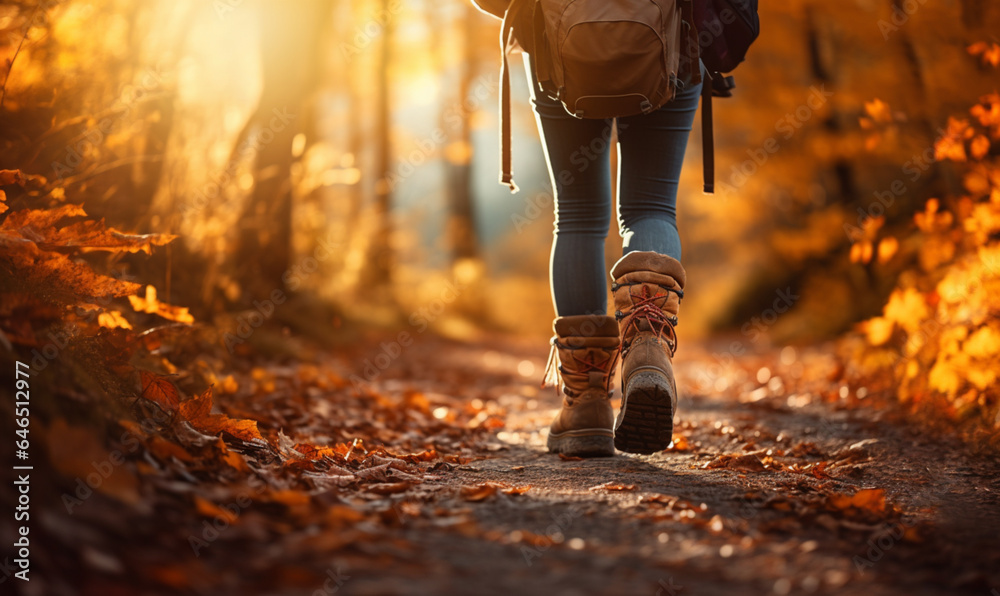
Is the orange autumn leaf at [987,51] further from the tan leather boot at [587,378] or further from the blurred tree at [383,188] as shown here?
the blurred tree at [383,188]

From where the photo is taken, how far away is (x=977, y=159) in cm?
302

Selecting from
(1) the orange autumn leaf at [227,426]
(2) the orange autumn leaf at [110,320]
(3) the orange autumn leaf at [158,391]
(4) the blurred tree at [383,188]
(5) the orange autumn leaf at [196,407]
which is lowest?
(1) the orange autumn leaf at [227,426]

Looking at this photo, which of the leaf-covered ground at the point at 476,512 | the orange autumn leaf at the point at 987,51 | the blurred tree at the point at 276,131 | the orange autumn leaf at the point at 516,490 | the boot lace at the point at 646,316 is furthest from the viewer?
the blurred tree at the point at 276,131

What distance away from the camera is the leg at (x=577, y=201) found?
2.15 m

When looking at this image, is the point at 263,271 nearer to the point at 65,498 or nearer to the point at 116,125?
the point at 116,125

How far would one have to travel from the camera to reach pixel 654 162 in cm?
209

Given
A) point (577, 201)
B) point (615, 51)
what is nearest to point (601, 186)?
point (577, 201)

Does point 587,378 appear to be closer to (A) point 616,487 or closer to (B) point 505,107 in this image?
(A) point 616,487

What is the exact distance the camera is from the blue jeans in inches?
82.1

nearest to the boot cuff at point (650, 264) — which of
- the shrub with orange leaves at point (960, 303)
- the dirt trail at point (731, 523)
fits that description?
the dirt trail at point (731, 523)

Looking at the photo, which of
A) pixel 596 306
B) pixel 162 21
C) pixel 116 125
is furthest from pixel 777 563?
pixel 162 21

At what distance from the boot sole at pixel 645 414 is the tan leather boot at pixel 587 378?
1.00ft

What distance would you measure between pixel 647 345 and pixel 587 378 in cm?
32

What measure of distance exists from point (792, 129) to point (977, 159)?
14.0 ft
